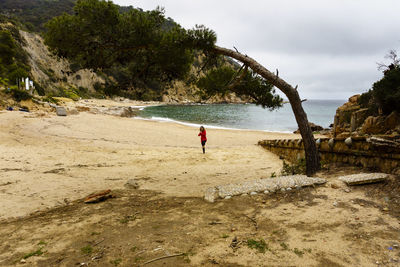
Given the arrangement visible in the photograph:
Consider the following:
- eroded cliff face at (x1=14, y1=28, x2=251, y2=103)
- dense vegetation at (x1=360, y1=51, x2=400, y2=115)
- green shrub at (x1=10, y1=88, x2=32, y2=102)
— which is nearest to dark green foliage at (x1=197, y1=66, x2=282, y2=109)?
dense vegetation at (x1=360, y1=51, x2=400, y2=115)

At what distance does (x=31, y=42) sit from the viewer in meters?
61.5

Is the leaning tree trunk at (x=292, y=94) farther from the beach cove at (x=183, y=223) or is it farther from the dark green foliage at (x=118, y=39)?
the dark green foliage at (x=118, y=39)

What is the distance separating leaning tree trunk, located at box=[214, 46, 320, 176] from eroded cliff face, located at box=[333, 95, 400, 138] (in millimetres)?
7863

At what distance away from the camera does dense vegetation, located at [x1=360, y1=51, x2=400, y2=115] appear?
14508 mm

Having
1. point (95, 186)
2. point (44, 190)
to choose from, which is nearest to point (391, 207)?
point (95, 186)

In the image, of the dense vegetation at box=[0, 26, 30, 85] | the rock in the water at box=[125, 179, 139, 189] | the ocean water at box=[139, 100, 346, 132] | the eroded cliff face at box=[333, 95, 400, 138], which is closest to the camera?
the rock in the water at box=[125, 179, 139, 189]

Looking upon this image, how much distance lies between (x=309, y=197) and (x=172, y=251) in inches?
119

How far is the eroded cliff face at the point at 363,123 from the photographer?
14.3m

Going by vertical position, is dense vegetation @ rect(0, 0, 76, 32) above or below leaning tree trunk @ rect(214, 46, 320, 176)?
above

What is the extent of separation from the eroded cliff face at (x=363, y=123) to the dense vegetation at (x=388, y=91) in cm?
55

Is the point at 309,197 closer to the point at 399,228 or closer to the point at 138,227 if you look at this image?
the point at 399,228

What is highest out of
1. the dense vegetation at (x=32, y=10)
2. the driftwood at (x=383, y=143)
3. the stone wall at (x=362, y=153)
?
the dense vegetation at (x=32, y=10)

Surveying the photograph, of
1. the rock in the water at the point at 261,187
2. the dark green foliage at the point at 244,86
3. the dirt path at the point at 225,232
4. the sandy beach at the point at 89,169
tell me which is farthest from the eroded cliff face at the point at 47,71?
the dirt path at the point at 225,232

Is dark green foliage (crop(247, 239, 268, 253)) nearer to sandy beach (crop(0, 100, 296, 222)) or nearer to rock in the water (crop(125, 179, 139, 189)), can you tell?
sandy beach (crop(0, 100, 296, 222))
